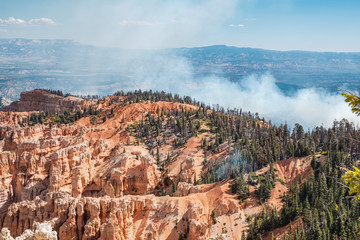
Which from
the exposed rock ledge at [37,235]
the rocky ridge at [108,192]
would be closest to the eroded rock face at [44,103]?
the rocky ridge at [108,192]

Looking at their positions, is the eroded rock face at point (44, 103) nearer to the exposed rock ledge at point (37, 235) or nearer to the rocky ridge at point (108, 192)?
the rocky ridge at point (108, 192)

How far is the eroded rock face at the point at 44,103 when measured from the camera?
169212 millimetres

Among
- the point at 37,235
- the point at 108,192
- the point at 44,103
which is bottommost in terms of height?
the point at 108,192

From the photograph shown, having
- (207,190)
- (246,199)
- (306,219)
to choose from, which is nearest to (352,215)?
(306,219)

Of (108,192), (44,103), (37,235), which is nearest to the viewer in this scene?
(37,235)

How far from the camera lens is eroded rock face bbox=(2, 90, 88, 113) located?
16921cm

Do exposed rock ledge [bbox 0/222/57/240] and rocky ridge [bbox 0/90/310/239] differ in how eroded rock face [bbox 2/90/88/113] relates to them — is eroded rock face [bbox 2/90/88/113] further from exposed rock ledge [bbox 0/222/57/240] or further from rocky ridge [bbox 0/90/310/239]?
exposed rock ledge [bbox 0/222/57/240]

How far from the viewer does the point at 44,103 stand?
7224 inches

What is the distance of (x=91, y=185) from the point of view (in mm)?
71688

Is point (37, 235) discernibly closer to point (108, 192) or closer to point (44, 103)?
point (108, 192)

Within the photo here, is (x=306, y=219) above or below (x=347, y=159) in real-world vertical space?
below

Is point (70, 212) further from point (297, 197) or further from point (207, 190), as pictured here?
point (297, 197)

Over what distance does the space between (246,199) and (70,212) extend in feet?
108

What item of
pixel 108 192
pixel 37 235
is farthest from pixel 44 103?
pixel 37 235
